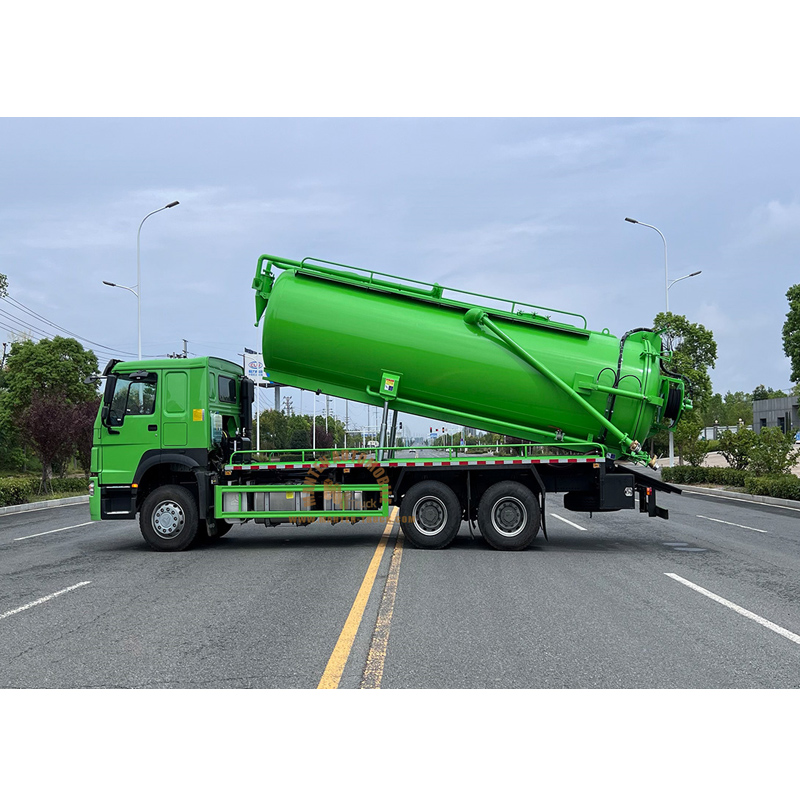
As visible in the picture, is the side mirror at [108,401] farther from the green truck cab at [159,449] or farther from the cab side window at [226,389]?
→ the cab side window at [226,389]

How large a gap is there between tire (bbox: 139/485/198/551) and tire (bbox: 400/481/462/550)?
3.30 metres

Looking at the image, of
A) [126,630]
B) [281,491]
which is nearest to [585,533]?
[281,491]

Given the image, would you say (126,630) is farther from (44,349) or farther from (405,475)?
(44,349)

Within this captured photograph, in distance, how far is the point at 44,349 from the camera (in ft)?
137

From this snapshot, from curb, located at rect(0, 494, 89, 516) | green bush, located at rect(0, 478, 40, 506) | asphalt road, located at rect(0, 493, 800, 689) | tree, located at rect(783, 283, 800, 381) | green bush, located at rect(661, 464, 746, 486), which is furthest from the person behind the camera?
tree, located at rect(783, 283, 800, 381)

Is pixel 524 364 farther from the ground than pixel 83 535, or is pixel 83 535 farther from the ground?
pixel 524 364

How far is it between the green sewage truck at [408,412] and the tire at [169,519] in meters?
0.02

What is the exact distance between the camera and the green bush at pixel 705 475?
1180 inches

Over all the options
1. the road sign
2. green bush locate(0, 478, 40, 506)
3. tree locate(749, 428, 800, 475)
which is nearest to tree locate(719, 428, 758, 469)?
tree locate(749, 428, 800, 475)

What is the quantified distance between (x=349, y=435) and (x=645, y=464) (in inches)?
191

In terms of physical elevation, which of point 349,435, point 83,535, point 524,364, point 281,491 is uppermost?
point 524,364

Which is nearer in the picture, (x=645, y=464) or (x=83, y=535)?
(x=645, y=464)

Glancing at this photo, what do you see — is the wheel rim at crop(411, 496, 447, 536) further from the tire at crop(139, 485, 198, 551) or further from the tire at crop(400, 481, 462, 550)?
the tire at crop(139, 485, 198, 551)

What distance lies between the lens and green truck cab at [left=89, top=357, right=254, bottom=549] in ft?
39.4
